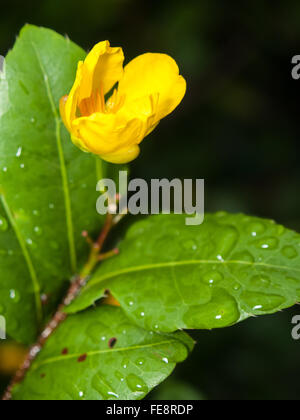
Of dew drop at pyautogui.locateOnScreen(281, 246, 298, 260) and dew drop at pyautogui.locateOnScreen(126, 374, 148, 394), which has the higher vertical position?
dew drop at pyautogui.locateOnScreen(281, 246, 298, 260)

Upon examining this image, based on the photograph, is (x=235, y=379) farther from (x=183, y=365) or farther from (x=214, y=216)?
(x=214, y=216)

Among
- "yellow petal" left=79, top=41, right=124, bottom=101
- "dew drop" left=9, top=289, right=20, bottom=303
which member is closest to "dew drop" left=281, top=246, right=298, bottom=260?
"yellow petal" left=79, top=41, right=124, bottom=101

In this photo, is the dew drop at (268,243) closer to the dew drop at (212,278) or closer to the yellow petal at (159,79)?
the dew drop at (212,278)

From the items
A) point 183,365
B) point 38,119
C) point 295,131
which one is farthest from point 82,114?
point 295,131

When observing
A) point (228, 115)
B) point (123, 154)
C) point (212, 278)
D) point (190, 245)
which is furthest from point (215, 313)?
point (228, 115)

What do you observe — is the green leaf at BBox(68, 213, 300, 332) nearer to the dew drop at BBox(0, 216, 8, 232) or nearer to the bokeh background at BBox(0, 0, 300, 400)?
the dew drop at BBox(0, 216, 8, 232)

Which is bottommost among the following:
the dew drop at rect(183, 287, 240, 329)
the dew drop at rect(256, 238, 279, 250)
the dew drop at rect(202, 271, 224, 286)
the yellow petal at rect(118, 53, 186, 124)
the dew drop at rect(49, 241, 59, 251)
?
the dew drop at rect(183, 287, 240, 329)

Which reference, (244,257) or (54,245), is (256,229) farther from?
(54,245)
